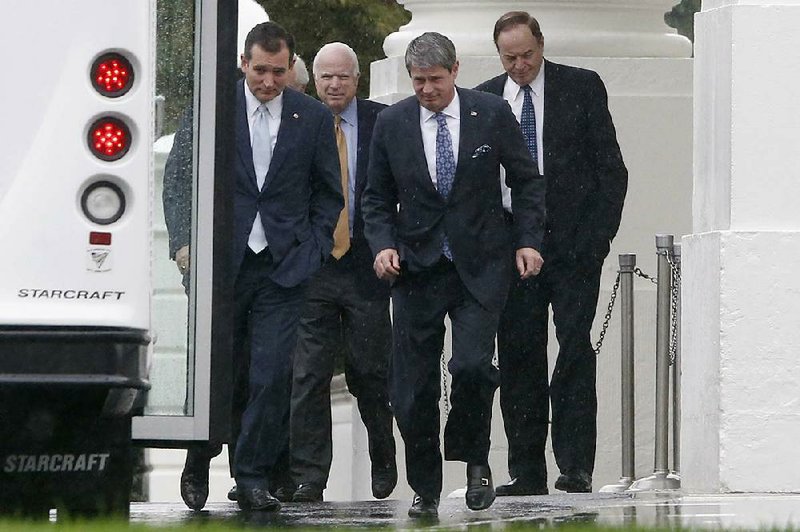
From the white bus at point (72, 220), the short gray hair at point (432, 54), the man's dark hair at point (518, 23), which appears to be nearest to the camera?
the white bus at point (72, 220)

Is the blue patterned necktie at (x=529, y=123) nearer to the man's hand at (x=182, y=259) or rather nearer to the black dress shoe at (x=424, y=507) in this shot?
the black dress shoe at (x=424, y=507)

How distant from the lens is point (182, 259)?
29.7 feet

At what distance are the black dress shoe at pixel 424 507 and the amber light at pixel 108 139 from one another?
106 inches

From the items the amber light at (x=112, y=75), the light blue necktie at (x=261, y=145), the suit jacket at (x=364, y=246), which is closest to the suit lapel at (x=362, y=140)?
the suit jacket at (x=364, y=246)

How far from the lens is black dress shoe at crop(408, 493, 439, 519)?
964 cm

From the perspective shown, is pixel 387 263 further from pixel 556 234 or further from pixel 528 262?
pixel 556 234

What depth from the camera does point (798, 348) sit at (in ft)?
32.3

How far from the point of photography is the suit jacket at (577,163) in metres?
11.4

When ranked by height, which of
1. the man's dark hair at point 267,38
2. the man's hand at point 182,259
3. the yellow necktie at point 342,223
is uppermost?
the man's dark hair at point 267,38

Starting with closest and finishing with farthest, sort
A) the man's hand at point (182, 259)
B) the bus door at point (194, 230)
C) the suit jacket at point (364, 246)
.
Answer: the bus door at point (194, 230), the man's hand at point (182, 259), the suit jacket at point (364, 246)

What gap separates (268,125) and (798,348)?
7.64 ft

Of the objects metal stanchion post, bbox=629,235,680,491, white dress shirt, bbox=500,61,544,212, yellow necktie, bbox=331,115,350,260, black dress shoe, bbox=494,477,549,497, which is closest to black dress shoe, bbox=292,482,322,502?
black dress shoe, bbox=494,477,549,497

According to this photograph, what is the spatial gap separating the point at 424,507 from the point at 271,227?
1.27 metres

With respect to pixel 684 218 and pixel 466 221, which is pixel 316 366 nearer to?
pixel 466 221
